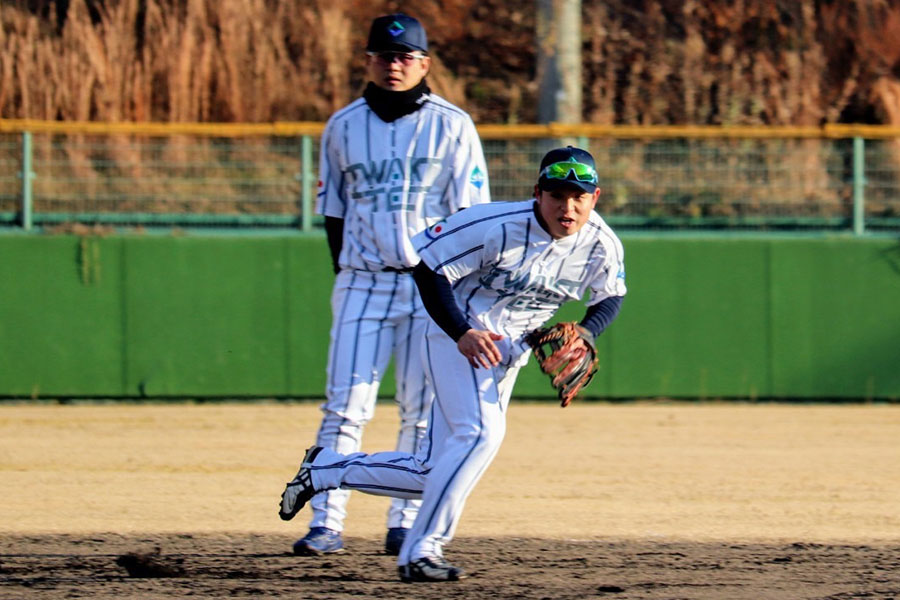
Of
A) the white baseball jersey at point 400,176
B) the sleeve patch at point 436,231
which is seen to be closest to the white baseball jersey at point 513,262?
the sleeve patch at point 436,231

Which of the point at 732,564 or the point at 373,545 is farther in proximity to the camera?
the point at 373,545

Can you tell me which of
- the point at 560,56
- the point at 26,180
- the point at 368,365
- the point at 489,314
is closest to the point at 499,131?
the point at 560,56

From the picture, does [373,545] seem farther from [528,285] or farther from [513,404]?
[513,404]

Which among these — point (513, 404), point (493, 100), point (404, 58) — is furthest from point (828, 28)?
point (404, 58)

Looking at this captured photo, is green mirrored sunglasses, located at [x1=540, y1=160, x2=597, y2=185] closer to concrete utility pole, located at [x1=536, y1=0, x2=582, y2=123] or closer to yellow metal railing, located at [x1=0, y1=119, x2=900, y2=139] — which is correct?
yellow metal railing, located at [x1=0, y1=119, x2=900, y2=139]

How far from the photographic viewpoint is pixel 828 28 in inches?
681

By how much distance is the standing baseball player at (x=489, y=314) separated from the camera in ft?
15.4

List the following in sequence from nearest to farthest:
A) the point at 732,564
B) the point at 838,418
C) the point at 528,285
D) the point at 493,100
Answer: the point at 528,285 < the point at 732,564 < the point at 838,418 < the point at 493,100

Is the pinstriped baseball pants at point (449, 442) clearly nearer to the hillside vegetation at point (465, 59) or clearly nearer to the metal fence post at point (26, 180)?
the metal fence post at point (26, 180)

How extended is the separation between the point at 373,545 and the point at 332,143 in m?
1.67

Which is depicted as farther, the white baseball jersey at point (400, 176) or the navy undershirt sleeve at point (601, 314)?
the white baseball jersey at point (400, 176)

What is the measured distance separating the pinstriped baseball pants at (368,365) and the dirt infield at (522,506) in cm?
Result: 41

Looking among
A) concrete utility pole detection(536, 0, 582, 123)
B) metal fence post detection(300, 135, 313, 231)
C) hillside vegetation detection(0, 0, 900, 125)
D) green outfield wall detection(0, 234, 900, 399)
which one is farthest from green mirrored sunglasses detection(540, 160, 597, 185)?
hillside vegetation detection(0, 0, 900, 125)

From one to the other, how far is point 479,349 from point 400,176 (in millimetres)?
1212
